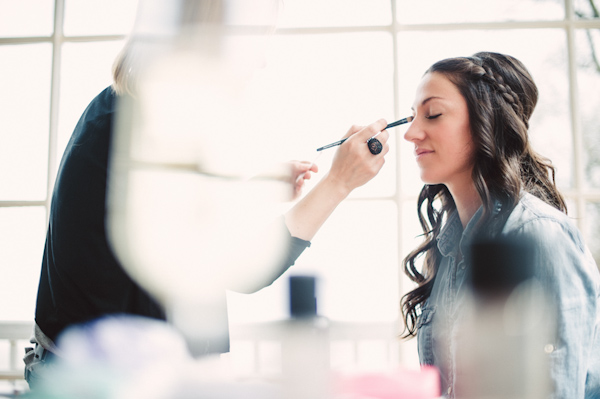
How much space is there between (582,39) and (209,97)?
1.77m

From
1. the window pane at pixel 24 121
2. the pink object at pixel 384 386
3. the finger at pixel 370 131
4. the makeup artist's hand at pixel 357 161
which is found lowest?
the pink object at pixel 384 386

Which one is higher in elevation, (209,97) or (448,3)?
(448,3)

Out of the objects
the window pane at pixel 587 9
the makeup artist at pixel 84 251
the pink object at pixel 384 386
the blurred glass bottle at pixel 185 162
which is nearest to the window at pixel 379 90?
the window pane at pixel 587 9

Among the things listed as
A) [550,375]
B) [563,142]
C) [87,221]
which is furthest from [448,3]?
[87,221]


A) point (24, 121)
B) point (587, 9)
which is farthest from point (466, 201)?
point (24, 121)

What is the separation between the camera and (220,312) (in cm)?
87

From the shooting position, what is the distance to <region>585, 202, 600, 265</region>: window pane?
1802 mm

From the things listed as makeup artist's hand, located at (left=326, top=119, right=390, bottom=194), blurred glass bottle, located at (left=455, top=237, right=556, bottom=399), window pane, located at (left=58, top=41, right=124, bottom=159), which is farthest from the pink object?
window pane, located at (left=58, top=41, right=124, bottom=159)

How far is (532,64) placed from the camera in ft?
6.07

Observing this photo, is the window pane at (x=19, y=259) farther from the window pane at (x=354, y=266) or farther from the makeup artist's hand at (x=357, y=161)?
the makeup artist's hand at (x=357, y=161)

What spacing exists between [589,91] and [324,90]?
3.63ft

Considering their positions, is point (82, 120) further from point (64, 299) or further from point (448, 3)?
point (448, 3)

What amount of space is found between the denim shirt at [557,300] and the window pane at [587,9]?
1.33 metres

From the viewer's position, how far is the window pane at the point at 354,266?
1.84 meters
